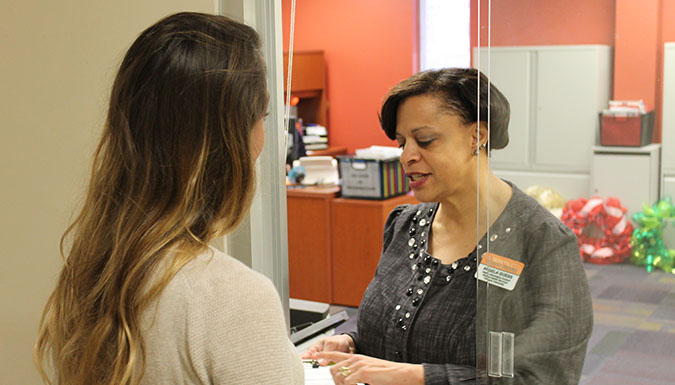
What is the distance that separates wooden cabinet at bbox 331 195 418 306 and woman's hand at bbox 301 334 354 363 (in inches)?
121

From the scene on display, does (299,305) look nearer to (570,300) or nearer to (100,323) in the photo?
(570,300)

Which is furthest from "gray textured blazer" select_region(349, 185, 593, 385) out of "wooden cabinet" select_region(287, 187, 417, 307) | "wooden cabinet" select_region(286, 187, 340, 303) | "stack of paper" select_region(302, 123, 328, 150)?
"stack of paper" select_region(302, 123, 328, 150)

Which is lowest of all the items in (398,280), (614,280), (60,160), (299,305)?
(299,305)

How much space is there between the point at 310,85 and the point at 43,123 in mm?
6048

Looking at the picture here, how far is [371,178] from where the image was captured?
16.1 feet

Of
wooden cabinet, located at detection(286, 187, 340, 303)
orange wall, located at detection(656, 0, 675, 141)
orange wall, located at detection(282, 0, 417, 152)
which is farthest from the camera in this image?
orange wall, located at detection(282, 0, 417, 152)

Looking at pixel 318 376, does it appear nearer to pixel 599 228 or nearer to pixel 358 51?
pixel 599 228

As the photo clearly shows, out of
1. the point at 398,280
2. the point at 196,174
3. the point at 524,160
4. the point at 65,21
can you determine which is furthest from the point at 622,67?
the point at 65,21

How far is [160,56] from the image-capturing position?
0.92 meters

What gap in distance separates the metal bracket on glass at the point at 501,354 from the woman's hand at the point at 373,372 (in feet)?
0.76

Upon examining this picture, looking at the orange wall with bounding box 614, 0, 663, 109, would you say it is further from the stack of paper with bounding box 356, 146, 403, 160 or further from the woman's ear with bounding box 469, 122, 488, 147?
the stack of paper with bounding box 356, 146, 403, 160

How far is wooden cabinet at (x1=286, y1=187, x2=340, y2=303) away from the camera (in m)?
5.16

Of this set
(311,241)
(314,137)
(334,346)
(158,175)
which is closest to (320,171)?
(311,241)

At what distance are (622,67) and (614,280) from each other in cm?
35
